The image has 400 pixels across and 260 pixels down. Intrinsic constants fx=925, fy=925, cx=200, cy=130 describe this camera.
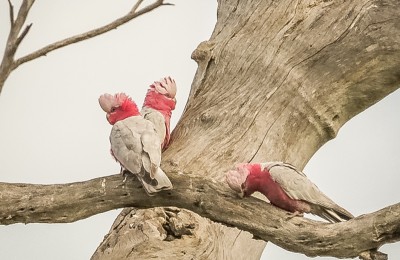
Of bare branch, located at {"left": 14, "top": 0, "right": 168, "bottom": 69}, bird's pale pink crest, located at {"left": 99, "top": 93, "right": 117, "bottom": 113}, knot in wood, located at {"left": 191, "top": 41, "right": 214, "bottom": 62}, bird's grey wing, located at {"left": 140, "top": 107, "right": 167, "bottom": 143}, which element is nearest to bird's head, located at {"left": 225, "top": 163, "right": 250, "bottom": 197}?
bird's grey wing, located at {"left": 140, "top": 107, "right": 167, "bottom": 143}

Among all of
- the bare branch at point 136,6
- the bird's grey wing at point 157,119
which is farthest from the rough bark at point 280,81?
the bare branch at point 136,6

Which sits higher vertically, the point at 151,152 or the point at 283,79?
the point at 283,79

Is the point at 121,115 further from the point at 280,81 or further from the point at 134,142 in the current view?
the point at 280,81

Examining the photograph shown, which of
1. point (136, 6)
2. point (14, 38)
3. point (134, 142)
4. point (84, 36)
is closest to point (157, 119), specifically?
point (134, 142)

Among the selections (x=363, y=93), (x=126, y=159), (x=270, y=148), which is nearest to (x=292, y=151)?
(x=270, y=148)

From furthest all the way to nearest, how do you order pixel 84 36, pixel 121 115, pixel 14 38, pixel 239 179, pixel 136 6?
1. pixel 121 115
2. pixel 239 179
3. pixel 136 6
4. pixel 84 36
5. pixel 14 38

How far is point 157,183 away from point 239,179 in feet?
1.19

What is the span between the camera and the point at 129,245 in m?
4.24

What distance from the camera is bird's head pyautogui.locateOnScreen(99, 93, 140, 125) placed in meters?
4.61

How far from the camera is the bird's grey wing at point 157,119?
4.61 m

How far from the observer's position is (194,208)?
3.84 m

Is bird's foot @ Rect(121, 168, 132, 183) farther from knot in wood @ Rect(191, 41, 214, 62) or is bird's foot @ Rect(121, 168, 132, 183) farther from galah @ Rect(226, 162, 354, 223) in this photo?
knot in wood @ Rect(191, 41, 214, 62)

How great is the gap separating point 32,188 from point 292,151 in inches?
64.2

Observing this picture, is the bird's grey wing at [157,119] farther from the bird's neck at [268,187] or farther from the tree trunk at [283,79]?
the bird's neck at [268,187]
